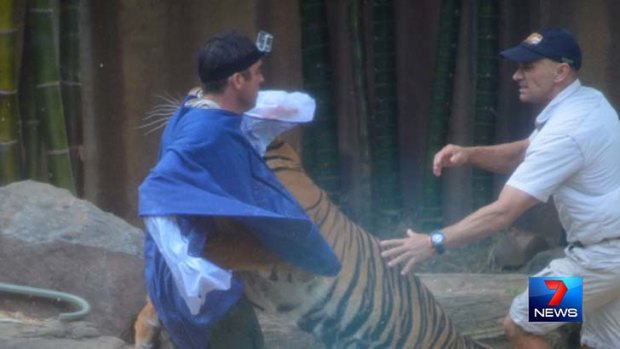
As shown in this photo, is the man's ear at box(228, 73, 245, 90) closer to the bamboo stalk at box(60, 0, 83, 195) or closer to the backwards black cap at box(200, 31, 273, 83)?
the backwards black cap at box(200, 31, 273, 83)

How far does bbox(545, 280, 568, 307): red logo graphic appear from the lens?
4945 mm

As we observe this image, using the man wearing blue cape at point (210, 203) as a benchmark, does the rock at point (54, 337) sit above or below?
below

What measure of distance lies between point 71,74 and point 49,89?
0.35 m

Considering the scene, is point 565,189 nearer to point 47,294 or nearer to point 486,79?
point 47,294

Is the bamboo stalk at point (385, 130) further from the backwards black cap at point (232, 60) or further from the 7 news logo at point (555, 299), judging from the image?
the backwards black cap at point (232, 60)

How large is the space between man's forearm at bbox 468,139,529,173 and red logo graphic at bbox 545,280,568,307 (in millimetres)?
543

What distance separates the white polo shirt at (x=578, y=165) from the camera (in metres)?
4.69

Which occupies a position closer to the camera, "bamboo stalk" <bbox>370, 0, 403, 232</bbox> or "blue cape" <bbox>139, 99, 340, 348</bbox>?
"blue cape" <bbox>139, 99, 340, 348</bbox>

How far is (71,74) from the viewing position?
23.6 feet

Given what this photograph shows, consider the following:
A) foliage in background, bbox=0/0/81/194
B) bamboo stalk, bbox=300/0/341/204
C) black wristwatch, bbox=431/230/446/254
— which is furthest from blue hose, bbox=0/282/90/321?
bamboo stalk, bbox=300/0/341/204

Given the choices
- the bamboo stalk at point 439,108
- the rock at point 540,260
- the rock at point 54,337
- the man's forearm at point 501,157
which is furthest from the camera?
the bamboo stalk at point 439,108

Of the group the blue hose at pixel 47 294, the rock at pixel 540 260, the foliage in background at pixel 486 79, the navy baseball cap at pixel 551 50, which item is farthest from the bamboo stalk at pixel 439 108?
the blue hose at pixel 47 294

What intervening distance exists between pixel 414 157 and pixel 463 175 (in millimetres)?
293

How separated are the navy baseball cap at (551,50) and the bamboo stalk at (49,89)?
278 centimetres
